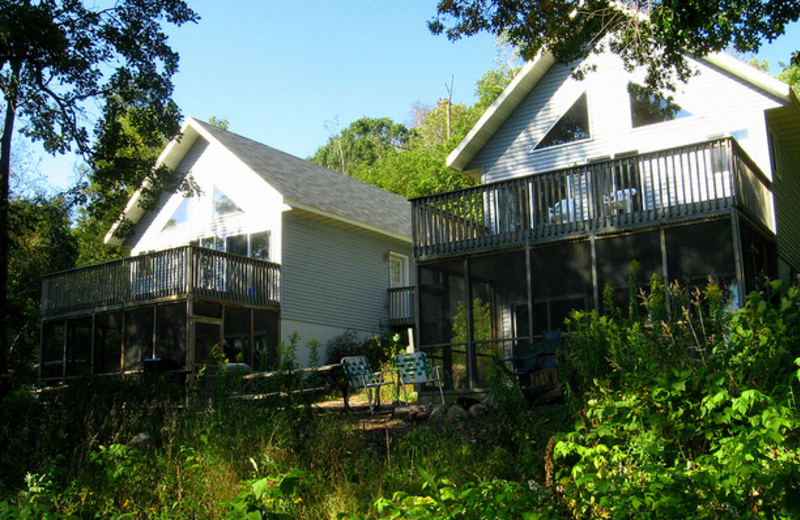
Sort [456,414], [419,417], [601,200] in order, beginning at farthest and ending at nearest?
1. [601,200]
2. [419,417]
3. [456,414]

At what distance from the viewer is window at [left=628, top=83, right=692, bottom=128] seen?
15.7 metres

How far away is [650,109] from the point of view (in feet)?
52.4

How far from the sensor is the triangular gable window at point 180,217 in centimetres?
2259

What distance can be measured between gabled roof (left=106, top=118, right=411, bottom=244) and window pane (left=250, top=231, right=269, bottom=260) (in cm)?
126

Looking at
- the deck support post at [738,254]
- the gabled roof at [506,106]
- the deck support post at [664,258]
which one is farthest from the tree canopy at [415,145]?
the deck support post at [738,254]

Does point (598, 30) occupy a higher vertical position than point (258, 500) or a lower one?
higher

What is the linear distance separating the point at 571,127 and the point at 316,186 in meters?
8.86

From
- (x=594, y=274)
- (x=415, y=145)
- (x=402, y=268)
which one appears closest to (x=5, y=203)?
(x=594, y=274)

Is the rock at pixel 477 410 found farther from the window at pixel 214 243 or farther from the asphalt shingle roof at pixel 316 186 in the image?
the window at pixel 214 243

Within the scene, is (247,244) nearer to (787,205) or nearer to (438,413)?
(438,413)

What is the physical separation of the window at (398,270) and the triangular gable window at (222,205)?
5.12 metres

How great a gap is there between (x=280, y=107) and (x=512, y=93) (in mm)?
10443

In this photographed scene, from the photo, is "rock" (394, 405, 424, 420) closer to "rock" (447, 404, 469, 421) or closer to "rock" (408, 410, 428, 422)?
"rock" (408, 410, 428, 422)

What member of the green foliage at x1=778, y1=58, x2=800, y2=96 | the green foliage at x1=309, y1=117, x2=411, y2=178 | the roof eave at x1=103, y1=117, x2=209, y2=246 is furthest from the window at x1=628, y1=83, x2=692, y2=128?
the green foliage at x1=309, y1=117, x2=411, y2=178
